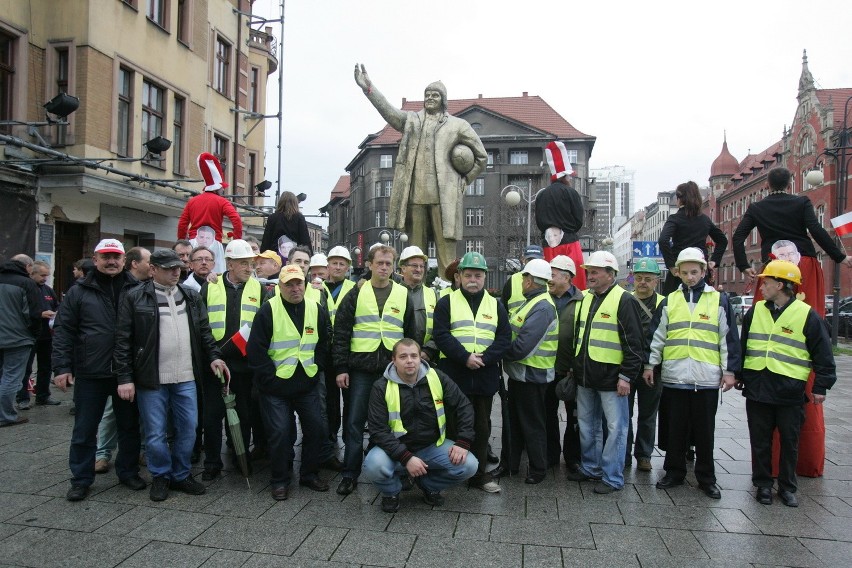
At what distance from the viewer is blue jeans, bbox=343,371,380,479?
17.7 feet

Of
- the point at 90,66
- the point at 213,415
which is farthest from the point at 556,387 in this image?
the point at 90,66

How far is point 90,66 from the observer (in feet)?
52.4

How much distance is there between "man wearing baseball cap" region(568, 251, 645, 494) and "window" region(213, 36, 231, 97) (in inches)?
851

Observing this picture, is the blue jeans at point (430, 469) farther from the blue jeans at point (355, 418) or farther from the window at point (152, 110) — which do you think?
the window at point (152, 110)

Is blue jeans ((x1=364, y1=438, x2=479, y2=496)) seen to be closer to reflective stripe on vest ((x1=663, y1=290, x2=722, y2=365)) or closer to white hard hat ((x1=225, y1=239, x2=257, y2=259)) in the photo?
reflective stripe on vest ((x1=663, y1=290, x2=722, y2=365))

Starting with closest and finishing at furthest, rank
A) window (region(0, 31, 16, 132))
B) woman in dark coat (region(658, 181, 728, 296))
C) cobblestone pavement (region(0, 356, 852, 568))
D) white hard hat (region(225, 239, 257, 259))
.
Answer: cobblestone pavement (region(0, 356, 852, 568)) → white hard hat (region(225, 239, 257, 259)) → woman in dark coat (region(658, 181, 728, 296)) → window (region(0, 31, 16, 132))

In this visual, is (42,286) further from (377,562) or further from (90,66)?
(90,66)

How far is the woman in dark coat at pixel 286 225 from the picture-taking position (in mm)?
8227

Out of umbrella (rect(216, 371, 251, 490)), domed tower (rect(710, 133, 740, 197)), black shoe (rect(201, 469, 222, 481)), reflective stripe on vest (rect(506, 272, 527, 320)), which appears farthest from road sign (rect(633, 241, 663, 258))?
domed tower (rect(710, 133, 740, 197))

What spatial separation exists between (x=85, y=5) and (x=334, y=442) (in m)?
14.5

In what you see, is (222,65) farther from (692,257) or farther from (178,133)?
(692,257)

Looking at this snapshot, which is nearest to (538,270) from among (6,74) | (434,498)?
(434,498)

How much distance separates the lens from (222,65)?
2447cm

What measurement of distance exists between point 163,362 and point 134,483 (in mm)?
1049
